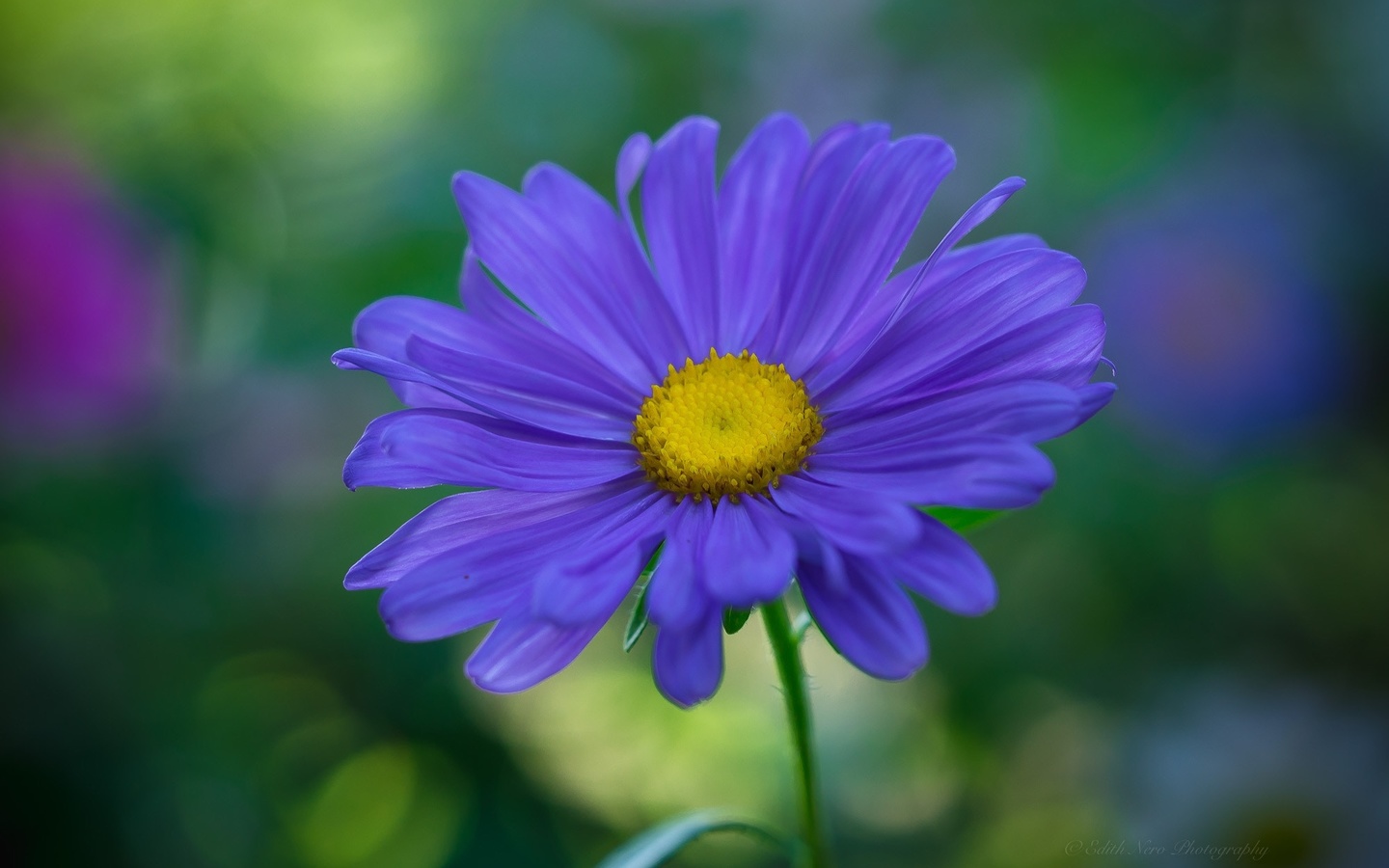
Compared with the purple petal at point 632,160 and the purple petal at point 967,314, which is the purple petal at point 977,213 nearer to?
the purple petal at point 967,314

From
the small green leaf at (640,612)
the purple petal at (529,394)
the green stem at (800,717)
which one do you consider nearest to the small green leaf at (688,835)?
the green stem at (800,717)

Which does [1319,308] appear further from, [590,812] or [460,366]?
[460,366]

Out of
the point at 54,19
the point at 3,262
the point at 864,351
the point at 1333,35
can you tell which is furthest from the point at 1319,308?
the point at 54,19

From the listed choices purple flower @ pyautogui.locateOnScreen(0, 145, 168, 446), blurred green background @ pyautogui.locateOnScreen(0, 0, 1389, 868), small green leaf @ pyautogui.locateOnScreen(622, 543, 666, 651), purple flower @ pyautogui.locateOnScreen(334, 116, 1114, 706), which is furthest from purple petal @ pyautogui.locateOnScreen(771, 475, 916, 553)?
purple flower @ pyautogui.locateOnScreen(0, 145, 168, 446)

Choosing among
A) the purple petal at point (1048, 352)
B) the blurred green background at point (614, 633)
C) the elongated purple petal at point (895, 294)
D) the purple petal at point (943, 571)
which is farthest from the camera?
the blurred green background at point (614, 633)

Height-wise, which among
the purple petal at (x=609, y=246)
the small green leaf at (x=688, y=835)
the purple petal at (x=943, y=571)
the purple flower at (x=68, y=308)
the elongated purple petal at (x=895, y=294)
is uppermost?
the purple flower at (x=68, y=308)

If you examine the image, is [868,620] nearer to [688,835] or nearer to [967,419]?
[967,419]
